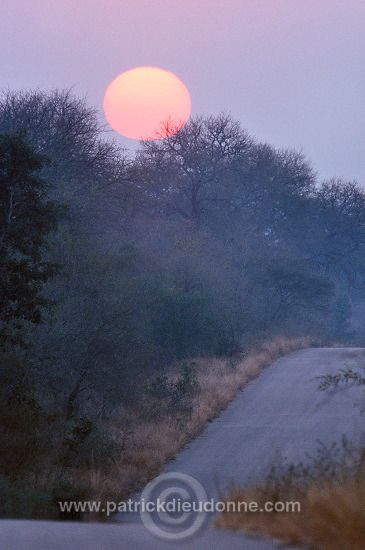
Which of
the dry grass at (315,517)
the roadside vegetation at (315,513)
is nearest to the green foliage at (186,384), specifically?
the roadside vegetation at (315,513)

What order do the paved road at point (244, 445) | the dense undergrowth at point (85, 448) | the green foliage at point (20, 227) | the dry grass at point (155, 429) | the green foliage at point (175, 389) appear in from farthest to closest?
the green foliage at point (175, 389), the green foliage at point (20, 227), the dry grass at point (155, 429), the dense undergrowth at point (85, 448), the paved road at point (244, 445)

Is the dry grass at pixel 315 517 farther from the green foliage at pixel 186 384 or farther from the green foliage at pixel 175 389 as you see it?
the green foliage at pixel 186 384

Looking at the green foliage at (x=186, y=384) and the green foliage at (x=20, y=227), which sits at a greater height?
the green foliage at (x=20, y=227)

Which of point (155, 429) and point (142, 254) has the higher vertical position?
point (142, 254)

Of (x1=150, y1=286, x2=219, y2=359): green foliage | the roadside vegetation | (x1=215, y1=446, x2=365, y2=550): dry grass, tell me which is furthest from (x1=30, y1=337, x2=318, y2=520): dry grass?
(x1=215, y1=446, x2=365, y2=550): dry grass

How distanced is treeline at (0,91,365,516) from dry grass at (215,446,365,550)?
679 centimetres

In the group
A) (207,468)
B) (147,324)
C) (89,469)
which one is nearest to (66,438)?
(89,469)

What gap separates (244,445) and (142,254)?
61.4 ft

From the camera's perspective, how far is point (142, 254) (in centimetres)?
3278

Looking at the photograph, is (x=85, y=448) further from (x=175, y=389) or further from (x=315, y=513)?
(x=315, y=513)

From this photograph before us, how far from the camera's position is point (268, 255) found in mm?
48125

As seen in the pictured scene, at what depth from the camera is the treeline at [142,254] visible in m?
13.1

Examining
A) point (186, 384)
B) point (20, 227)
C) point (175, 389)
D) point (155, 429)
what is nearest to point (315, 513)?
point (20, 227)

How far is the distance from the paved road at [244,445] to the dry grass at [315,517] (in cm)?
18
